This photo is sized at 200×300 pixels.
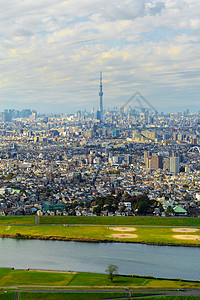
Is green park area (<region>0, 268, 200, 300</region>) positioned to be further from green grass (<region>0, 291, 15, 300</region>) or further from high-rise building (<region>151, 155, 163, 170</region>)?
high-rise building (<region>151, 155, 163, 170</region>)

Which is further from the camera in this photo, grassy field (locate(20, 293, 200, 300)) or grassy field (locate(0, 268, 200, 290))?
grassy field (locate(0, 268, 200, 290))

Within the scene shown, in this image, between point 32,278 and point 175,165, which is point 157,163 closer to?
point 175,165

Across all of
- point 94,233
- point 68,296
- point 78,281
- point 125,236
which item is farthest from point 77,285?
point 94,233

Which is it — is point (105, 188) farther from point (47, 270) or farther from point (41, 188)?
point (47, 270)

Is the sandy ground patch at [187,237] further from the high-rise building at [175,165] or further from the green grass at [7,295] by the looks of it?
the high-rise building at [175,165]

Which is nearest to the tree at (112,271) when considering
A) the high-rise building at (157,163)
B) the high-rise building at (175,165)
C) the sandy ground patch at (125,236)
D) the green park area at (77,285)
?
the green park area at (77,285)

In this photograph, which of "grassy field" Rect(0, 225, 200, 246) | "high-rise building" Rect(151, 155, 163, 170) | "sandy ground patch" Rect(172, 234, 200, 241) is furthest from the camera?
"high-rise building" Rect(151, 155, 163, 170)

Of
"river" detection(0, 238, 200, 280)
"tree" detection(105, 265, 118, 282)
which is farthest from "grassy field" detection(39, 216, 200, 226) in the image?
"tree" detection(105, 265, 118, 282)
